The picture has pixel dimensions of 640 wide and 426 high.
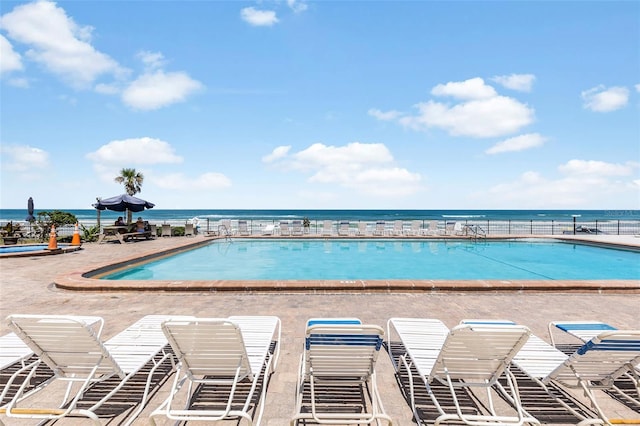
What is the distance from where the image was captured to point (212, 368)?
2531 mm

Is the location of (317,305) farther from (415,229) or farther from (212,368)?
(415,229)

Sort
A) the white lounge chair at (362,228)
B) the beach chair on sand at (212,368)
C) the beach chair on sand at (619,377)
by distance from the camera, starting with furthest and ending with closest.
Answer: the white lounge chair at (362,228)
the beach chair on sand at (619,377)
the beach chair on sand at (212,368)

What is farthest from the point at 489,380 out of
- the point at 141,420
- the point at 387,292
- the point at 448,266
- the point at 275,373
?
the point at 448,266

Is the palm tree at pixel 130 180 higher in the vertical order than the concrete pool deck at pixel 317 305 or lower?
higher

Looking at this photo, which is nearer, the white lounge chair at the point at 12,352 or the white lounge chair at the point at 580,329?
the white lounge chair at the point at 12,352

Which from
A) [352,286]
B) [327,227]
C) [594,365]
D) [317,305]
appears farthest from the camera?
[327,227]

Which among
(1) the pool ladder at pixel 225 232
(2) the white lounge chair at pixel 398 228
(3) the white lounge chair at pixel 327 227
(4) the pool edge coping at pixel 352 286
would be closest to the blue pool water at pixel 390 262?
(1) the pool ladder at pixel 225 232

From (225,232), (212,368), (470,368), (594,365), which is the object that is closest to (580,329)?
(594,365)

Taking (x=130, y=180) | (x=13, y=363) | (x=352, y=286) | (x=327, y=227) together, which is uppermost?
(x=130, y=180)

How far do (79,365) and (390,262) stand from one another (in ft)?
35.5

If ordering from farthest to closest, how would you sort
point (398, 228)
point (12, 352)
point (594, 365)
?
point (398, 228)
point (12, 352)
point (594, 365)

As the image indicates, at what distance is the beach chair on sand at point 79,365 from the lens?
2326 millimetres

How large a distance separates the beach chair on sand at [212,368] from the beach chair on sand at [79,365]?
14.0 inches

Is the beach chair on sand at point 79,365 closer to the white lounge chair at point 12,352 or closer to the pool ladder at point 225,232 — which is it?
the white lounge chair at point 12,352
